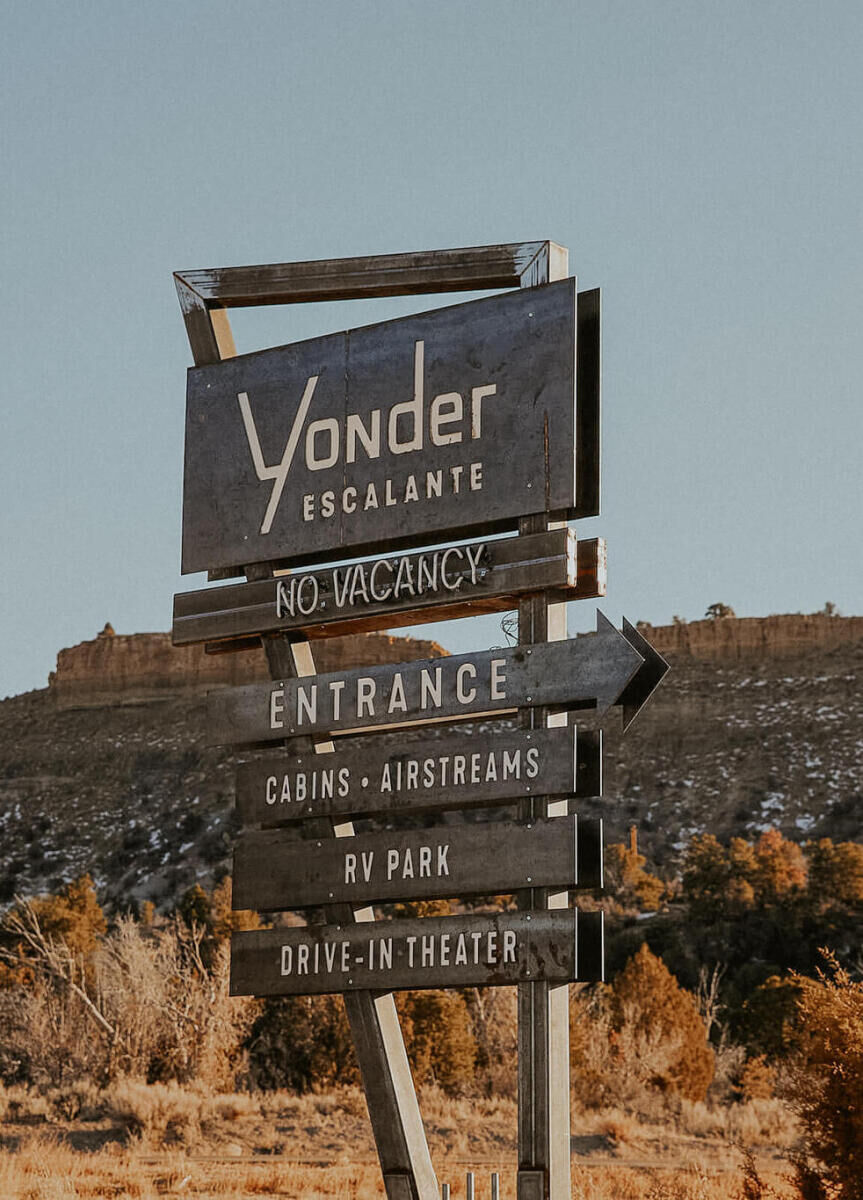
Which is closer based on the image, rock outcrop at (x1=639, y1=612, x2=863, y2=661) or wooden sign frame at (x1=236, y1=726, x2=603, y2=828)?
wooden sign frame at (x1=236, y1=726, x2=603, y2=828)

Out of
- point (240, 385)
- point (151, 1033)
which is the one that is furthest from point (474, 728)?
point (240, 385)

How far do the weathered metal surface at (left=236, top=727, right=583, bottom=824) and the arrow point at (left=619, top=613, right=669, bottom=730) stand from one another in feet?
0.79

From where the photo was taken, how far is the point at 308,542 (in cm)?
746

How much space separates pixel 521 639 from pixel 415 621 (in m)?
0.78

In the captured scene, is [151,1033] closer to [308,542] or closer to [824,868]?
[308,542]

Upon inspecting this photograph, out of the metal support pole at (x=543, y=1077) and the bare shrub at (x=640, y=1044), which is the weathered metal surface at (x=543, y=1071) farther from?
the bare shrub at (x=640, y=1044)

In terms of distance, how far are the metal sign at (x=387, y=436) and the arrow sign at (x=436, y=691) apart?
0.62 metres

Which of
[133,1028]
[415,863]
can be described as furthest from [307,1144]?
[415,863]

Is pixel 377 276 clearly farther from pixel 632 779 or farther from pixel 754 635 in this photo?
pixel 754 635

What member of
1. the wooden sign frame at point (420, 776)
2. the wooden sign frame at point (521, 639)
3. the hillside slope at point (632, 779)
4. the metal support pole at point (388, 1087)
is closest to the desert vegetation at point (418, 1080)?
the metal support pole at point (388, 1087)

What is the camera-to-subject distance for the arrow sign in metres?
6.59

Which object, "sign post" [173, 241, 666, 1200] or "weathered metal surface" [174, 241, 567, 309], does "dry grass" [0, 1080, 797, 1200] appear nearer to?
"sign post" [173, 241, 666, 1200]

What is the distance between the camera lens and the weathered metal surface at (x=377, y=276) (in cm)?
721

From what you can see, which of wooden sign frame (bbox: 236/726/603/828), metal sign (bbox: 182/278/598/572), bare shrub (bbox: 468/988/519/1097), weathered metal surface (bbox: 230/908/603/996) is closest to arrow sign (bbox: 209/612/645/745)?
wooden sign frame (bbox: 236/726/603/828)
